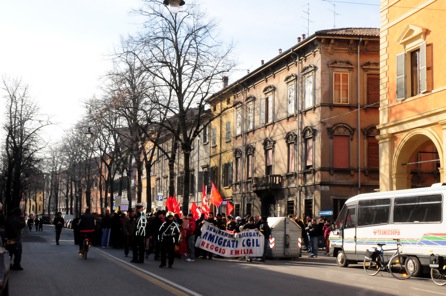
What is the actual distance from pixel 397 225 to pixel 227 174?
119 feet

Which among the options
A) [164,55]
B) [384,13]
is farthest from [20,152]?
[384,13]

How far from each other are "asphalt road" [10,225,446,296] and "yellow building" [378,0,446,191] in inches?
397

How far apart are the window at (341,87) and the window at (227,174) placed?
17204 mm

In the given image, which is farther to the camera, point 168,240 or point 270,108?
point 270,108

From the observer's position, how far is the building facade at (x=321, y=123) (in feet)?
135

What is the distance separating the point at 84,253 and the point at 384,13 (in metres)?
18.0

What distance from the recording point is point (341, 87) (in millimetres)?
41531

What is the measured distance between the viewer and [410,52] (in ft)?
99.6

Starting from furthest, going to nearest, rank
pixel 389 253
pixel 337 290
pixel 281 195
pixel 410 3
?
Answer: pixel 281 195, pixel 410 3, pixel 389 253, pixel 337 290

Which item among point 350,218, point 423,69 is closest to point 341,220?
point 350,218

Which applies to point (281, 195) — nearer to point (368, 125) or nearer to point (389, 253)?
point (368, 125)

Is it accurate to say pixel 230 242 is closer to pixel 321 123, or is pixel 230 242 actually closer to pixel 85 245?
pixel 85 245

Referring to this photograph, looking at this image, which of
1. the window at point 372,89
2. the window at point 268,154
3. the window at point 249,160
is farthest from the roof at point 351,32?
the window at point 249,160

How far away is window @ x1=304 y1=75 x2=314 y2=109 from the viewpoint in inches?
1668
